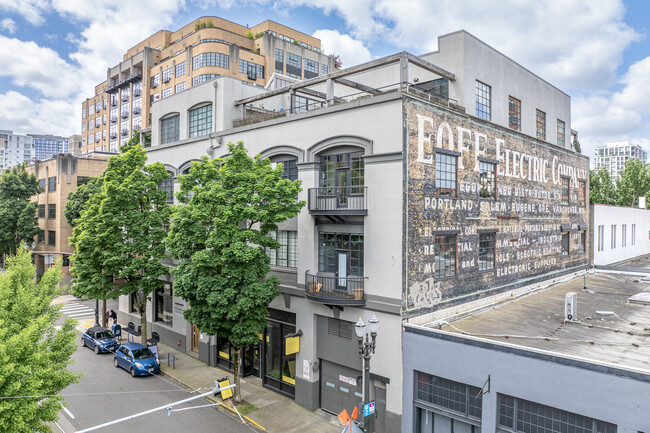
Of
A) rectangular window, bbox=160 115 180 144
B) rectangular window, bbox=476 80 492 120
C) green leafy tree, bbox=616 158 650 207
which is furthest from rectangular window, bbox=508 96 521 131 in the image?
green leafy tree, bbox=616 158 650 207

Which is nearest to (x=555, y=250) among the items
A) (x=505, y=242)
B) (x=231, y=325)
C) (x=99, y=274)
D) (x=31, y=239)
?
(x=505, y=242)

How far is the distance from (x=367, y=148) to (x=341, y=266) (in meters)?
5.32

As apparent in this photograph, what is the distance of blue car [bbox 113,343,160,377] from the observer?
942 inches

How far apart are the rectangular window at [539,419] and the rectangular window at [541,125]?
1932 centimetres

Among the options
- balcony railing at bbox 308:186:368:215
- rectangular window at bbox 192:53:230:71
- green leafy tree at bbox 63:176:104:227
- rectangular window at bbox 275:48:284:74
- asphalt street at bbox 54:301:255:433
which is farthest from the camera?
rectangular window at bbox 275:48:284:74

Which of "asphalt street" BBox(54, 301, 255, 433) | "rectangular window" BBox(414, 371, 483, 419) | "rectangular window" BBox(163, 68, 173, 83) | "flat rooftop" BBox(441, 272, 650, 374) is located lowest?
"asphalt street" BBox(54, 301, 255, 433)

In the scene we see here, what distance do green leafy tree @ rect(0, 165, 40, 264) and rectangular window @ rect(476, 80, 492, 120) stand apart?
2102 inches

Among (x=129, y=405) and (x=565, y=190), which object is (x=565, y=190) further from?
(x=129, y=405)

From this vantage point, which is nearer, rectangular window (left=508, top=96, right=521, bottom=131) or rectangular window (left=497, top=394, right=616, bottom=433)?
rectangular window (left=497, top=394, right=616, bottom=433)

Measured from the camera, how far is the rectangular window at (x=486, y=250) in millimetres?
21072

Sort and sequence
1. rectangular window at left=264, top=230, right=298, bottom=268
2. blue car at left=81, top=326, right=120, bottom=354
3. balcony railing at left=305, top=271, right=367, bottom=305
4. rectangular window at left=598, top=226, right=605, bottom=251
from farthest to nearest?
rectangular window at left=598, top=226, right=605, bottom=251, blue car at left=81, top=326, right=120, bottom=354, rectangular window at left=264, top=230, right=298, bottom=268, balcony railing at left=305, top=271, right=367, bottom=305

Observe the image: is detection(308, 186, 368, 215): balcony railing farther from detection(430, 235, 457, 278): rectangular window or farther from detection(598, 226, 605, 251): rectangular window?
detection(598, 226, 605, 251): rectangular window

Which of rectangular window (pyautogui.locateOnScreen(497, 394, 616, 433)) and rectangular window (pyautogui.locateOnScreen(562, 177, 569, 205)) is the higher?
rectangular window (pyautogui.locateOnScreen(562, 177, 569, 205))

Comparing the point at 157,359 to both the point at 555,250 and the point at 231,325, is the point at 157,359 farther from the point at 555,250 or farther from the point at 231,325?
the point at 555,250
